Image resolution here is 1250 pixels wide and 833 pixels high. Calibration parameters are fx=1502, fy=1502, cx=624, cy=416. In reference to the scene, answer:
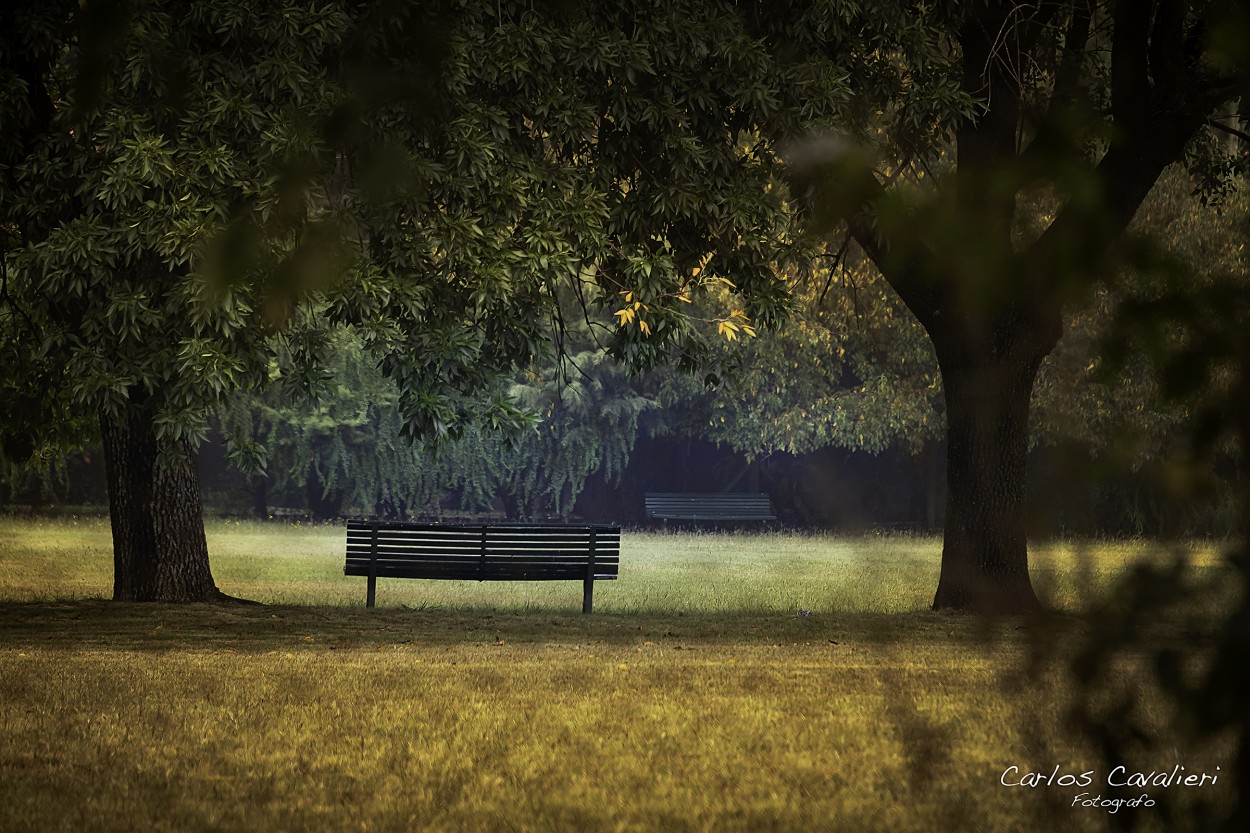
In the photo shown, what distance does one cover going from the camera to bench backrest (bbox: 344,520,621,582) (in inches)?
610

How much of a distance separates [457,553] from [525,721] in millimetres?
7920

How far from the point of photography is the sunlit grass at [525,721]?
223 inches

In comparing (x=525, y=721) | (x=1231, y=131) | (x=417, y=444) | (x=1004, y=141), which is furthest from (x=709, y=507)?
(x=1231, y=131)

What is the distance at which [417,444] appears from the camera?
112 feet

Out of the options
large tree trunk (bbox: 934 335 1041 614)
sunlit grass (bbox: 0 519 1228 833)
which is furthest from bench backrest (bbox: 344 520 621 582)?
large tree trunk (bbox: 934 335 1041 614)

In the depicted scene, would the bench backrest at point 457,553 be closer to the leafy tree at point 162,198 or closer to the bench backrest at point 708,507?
the leafy tree at point 162,198

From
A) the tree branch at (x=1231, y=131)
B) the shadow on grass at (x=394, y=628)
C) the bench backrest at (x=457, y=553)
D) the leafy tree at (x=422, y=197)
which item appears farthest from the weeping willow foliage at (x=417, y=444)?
the tree branch at (x=1231, y=131)

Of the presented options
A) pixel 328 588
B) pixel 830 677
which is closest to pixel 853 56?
pixel 830 677

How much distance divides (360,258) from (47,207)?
2.75 m

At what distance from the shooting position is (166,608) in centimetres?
1407

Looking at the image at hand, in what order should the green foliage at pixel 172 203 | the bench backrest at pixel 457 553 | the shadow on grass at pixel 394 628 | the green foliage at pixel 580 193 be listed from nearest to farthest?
the green foliage at pixel 172 203 → the green foliage at pixel 580 193 → the shadow on grass at pixel 394 628 → the bench backrest at pixel 457 553

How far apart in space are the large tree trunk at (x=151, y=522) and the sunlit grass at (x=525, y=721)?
64 cm

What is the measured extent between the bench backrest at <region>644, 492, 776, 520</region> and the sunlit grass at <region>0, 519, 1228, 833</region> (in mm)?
21568

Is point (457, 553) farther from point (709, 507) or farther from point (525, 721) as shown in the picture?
point (709, 507)
